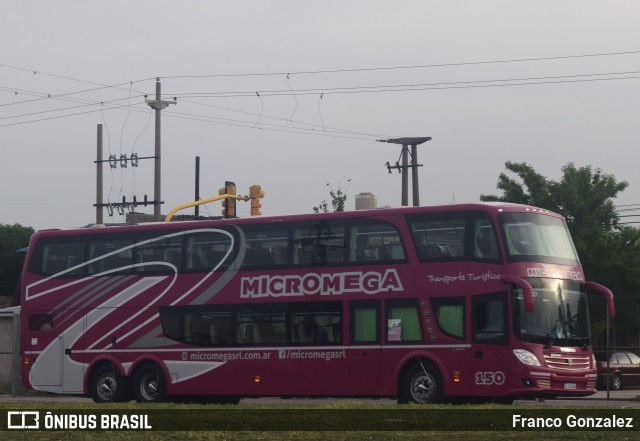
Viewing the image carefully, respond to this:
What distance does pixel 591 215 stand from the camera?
54844 mm

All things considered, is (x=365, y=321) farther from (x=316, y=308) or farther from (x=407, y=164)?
(x=407, y=164)

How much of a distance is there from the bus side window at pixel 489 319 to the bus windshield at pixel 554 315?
10.6 inches

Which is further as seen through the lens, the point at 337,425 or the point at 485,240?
the point at 485,240

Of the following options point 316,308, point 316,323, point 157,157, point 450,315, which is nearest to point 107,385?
point 316,323

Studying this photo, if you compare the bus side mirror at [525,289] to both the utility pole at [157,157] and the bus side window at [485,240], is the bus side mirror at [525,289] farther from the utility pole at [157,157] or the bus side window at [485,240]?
the utility pole at [157,157]

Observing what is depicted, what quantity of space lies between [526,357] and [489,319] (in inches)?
39.9

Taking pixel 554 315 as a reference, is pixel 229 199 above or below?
above

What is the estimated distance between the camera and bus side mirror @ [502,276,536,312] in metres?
24.0

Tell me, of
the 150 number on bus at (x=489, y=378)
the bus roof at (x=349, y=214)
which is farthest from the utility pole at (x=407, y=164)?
the 150 number on bus at (x=489, y=378)

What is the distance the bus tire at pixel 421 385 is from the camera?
985 inches

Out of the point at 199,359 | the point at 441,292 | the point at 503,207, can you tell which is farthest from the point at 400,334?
the point at 199,359

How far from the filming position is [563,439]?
14.4m

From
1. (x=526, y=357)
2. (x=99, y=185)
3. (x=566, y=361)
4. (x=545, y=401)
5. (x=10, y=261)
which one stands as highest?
(x=99, y=185)

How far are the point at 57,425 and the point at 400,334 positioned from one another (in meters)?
10.4
